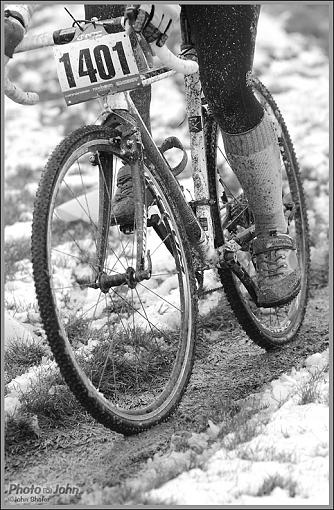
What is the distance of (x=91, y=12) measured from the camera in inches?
123

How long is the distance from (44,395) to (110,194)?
0.79m

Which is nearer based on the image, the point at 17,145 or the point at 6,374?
the point at 6,374

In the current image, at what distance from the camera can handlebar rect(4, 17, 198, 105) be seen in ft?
8.81

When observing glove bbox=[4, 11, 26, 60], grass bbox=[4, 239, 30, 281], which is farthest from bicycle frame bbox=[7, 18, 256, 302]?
grass bbox=[4, 239, 30, 281]

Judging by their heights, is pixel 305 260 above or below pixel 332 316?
above

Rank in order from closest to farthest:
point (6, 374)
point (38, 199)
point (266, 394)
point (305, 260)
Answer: point (38, 199) < point (266, 394) < point (6, 374) < point (305, 260)

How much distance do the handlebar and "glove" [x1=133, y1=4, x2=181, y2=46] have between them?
0.03 m

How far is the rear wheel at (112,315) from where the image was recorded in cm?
254

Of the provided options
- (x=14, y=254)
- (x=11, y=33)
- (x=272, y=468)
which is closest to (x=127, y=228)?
(x=11, y=33)

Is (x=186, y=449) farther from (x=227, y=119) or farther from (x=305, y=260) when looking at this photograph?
(x=305, y=260)

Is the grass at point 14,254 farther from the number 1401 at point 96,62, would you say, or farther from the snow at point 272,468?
the snow at point 272,468

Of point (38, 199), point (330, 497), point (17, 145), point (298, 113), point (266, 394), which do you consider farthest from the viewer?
point (298, 113)

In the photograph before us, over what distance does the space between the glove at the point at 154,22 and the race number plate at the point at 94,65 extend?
0.39 ft

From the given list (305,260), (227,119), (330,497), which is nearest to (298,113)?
(305,260)
